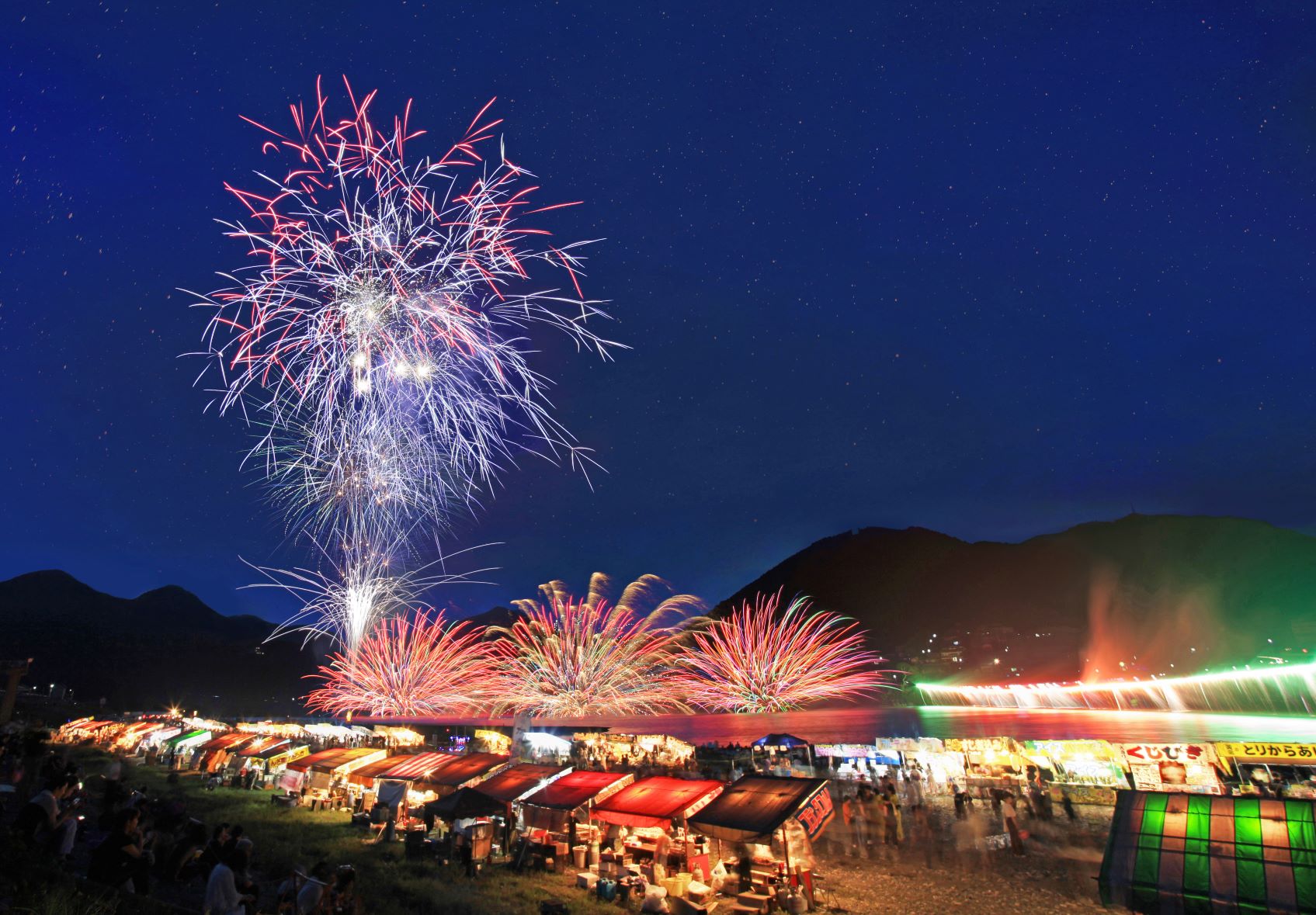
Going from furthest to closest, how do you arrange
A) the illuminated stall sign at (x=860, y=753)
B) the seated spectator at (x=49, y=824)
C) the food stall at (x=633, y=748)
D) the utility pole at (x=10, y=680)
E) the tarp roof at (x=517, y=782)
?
the utility pole at (x=10, y=680), the food stall at (x=633, y=748), the illuminated stall sign at (x=860, y=753), the tarp roof at (x=517, y=782), the seated spectator at (x=49, y=824)

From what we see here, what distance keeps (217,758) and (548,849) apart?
78.1 feet

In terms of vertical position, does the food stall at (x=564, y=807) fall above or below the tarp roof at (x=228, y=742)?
above

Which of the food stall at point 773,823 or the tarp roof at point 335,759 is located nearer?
the food stall at point 773,823

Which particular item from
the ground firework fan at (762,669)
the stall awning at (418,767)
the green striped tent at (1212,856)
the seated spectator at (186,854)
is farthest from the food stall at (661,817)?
the ground firework fan at (762,669)

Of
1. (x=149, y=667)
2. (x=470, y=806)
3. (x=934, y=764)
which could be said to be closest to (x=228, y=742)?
(x=470, y=806)

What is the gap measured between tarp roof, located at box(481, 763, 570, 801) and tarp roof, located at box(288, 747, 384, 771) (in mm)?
7462

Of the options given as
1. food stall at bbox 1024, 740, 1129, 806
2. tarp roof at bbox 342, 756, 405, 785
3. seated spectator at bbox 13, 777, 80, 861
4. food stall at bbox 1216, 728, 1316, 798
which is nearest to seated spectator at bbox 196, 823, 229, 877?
seated spectator at bbox 13, 777, 80, 861

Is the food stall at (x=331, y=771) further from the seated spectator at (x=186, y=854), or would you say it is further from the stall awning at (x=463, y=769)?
the seated spectator at (x=186, y=854)

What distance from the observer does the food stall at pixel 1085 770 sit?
19531mm

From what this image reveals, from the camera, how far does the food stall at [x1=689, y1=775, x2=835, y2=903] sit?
12.2 m

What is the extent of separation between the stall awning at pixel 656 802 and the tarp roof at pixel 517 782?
2733 millimetres

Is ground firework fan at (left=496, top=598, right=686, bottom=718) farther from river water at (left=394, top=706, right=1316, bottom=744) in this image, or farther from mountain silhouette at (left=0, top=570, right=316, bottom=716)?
mountain silhouette at (left=0, top=570, right=316, bottom=716)

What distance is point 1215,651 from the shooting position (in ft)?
429

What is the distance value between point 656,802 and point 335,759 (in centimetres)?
1510
